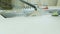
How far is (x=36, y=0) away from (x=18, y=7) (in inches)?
8.5

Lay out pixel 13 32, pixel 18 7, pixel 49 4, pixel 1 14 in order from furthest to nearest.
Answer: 1. pixel 49 4
2. pixel 18 7
3. pixel 1 14
4. pixel 13 32

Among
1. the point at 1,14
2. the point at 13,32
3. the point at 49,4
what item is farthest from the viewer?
the point at 49,4

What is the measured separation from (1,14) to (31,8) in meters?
0.31

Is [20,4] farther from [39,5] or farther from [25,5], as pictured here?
[39,5]

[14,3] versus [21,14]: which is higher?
[14,3]

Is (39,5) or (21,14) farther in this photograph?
(39,5)

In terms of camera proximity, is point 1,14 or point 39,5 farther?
point 39,5

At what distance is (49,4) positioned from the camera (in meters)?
1.24

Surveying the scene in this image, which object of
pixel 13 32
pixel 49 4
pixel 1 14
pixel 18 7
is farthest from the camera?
pixel 49 4

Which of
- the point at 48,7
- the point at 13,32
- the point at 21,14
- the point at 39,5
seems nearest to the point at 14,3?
the point at 21,14

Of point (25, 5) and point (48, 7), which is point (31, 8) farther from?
point (48, 7)

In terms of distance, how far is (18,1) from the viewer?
109 centimetres

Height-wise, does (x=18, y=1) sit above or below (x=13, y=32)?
above

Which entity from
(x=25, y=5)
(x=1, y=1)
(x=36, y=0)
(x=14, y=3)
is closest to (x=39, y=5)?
(x=36, y=0)
